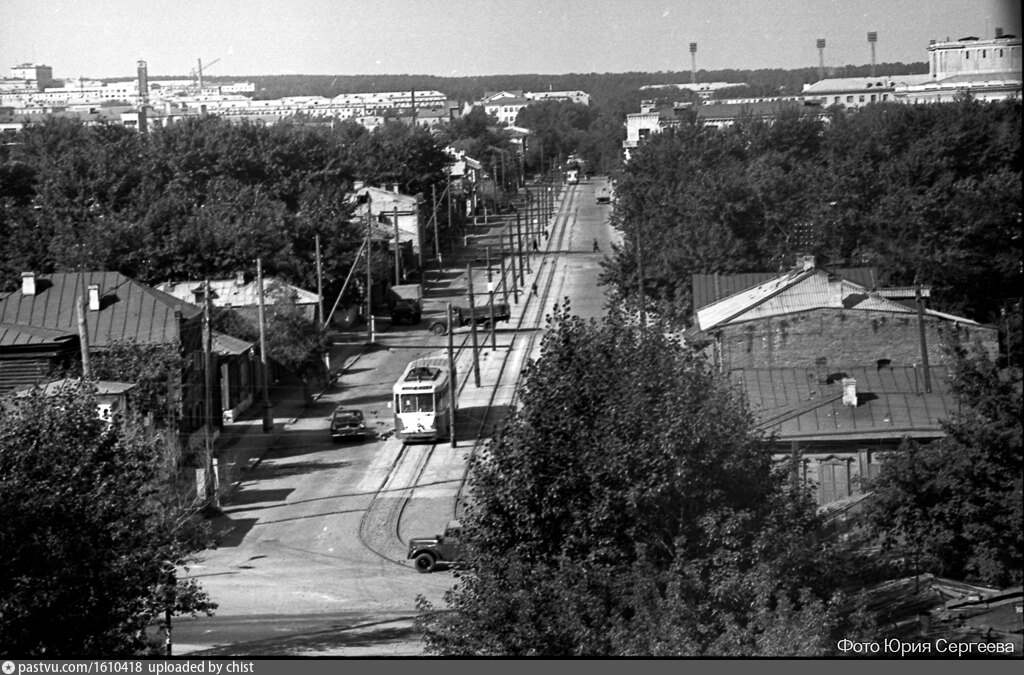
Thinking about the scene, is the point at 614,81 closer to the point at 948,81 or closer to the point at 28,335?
the point at 948,81

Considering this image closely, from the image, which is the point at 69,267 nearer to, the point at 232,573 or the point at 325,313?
the point at 325,313

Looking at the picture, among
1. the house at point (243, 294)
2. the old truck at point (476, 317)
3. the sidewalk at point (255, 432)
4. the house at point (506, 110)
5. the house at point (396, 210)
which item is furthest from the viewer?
the house at point (506, 110)

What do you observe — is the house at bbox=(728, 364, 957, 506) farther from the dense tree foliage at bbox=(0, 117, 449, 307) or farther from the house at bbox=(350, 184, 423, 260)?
the house at bbox=(350, 184, 423, 260)

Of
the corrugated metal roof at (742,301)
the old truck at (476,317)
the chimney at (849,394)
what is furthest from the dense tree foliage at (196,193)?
the chimney at (849,394)

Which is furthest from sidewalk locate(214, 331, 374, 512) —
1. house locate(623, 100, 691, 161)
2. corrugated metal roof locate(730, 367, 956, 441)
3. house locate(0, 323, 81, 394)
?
house locate(623, 100, 691, 161)

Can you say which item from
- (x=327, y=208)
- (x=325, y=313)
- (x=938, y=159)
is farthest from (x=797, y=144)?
(x=325, y=313)

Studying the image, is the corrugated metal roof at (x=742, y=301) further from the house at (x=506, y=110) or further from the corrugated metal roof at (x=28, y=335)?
the house at (x=506, y=110)

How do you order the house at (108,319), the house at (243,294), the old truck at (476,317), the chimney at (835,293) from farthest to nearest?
the old truck at (476,317), the house at (243,294), the chimney at (835,293), the house at (108,319)
